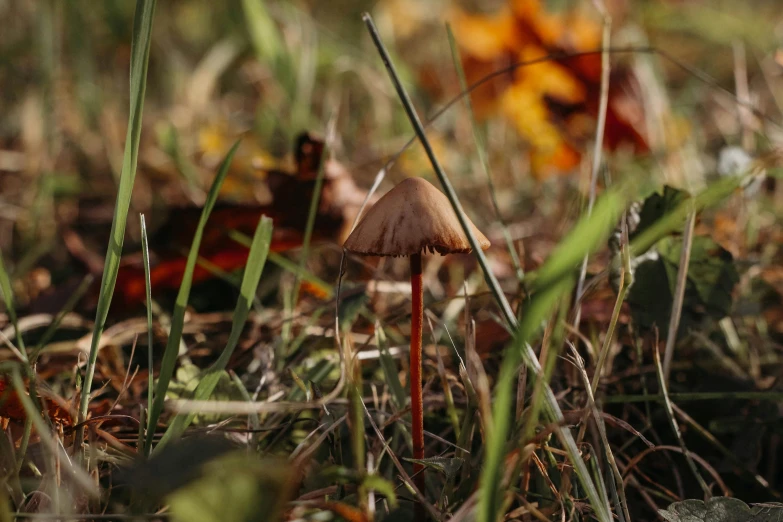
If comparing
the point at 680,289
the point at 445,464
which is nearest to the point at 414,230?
the point at 445,464

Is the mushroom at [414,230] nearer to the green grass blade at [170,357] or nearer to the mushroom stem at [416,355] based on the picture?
the mushroom stem at [416,355]

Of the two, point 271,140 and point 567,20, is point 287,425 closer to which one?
point 271,140

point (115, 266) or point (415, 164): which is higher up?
point (415, 164)

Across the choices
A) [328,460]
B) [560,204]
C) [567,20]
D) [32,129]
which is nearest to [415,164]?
[560,204]

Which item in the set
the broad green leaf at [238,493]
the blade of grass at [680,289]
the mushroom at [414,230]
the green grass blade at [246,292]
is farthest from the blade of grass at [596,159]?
the broad green leaf at [238,493]

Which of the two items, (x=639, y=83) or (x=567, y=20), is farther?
(x=567, y=20)

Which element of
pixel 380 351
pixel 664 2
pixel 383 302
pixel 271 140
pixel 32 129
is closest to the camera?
pixel 380 351
